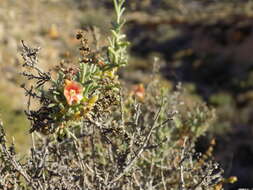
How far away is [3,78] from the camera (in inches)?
381

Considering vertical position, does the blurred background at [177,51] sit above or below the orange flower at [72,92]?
above

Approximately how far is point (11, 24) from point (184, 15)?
11314mm

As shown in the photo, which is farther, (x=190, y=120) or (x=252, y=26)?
(x=252, y=26)

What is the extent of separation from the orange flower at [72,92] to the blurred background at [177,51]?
1.44 m

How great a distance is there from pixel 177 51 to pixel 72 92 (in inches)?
639

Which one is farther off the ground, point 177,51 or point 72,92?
point 177,51

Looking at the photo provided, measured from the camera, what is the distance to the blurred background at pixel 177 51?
321 inches

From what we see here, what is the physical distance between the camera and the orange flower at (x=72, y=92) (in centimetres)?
133

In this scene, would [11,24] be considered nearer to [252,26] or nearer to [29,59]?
[252,26]

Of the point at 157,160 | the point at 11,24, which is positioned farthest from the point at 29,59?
the point at 11,24

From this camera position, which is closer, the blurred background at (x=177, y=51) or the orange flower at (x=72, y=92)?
the orange flower at (x=72, y=92)

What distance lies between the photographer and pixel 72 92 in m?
1.34

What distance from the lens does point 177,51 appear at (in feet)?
56.7

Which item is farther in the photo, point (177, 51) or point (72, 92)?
point (177, 51)
